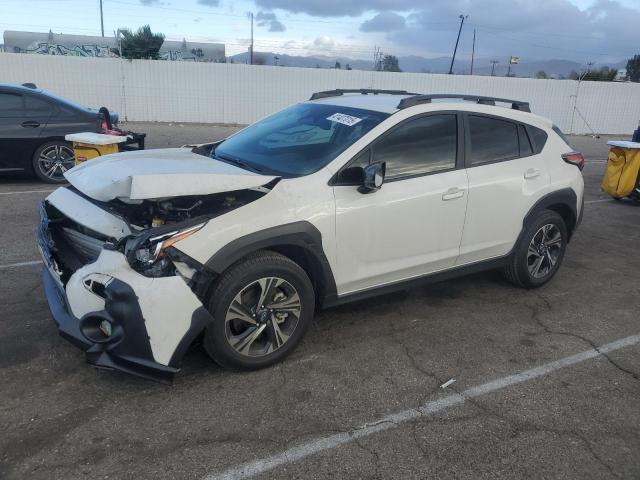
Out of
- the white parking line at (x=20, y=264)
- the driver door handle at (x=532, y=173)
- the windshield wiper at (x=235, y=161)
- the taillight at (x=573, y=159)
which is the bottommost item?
the white parking line at (x=20, y=264)

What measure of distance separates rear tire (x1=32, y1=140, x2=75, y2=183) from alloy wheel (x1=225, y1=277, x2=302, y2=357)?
6.83 metres

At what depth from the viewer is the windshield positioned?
3.96 metres

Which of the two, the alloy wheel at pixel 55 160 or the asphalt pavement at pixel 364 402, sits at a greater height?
the alloy wheel at pixel 55 160

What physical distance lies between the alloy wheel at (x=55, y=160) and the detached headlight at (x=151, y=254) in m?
6.80

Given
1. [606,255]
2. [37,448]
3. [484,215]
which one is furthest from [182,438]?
[606,255]

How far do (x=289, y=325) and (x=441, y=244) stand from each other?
4.74ft

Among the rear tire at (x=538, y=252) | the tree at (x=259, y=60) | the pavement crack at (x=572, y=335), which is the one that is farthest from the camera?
the tree at (x=259, y=60)

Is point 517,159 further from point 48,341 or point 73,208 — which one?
point 48,341

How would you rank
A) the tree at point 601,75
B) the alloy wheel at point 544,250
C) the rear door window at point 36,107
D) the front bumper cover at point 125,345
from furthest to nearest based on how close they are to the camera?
the tree at point 601,75 → the rear door window at point 36,107 → the alloy wheel at point 544,250 → the front bumper cover at point 125,345

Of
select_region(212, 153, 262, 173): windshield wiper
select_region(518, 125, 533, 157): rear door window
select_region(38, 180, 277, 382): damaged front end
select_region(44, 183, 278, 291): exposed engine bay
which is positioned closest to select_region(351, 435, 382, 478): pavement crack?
select_region(38, 180, 277, 382): damaged front end

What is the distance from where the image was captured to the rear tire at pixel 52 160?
8883mm

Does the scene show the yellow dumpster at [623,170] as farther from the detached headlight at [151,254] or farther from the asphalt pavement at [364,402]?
the detached headlight at [151,254]

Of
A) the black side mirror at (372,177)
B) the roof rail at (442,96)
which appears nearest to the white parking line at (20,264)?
the black side mirror at (372,177)

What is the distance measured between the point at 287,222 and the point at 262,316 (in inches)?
24.4
